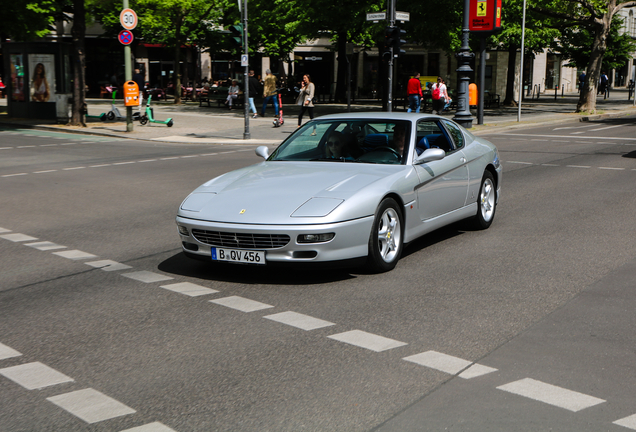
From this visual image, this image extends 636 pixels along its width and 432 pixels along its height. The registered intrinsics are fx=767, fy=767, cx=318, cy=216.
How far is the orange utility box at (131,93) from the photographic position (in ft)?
76.2

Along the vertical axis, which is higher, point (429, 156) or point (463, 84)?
point (463, 84)

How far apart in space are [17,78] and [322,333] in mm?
27555

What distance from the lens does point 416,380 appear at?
4207 millimetres

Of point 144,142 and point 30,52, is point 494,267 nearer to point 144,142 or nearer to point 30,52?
point 144,142

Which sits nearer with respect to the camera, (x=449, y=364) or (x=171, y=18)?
(x=449, y=364)

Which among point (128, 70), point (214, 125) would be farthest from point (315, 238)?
point (214, 125)

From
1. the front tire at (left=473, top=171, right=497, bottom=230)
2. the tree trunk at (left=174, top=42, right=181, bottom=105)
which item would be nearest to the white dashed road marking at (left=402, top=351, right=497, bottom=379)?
the front tire at (left=473, top=171, right=497, bottom=230)

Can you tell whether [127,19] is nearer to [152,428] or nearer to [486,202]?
[486,202]

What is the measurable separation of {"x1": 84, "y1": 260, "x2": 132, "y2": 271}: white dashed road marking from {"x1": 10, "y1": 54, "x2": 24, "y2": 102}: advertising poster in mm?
24020

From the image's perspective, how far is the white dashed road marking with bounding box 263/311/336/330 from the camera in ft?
17.1

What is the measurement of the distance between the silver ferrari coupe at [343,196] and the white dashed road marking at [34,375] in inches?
84.2

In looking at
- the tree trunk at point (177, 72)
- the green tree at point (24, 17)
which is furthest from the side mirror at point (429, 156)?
the tree trunk at point (177, 72)

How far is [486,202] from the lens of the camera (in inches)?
352

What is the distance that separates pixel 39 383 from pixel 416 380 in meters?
2.06
